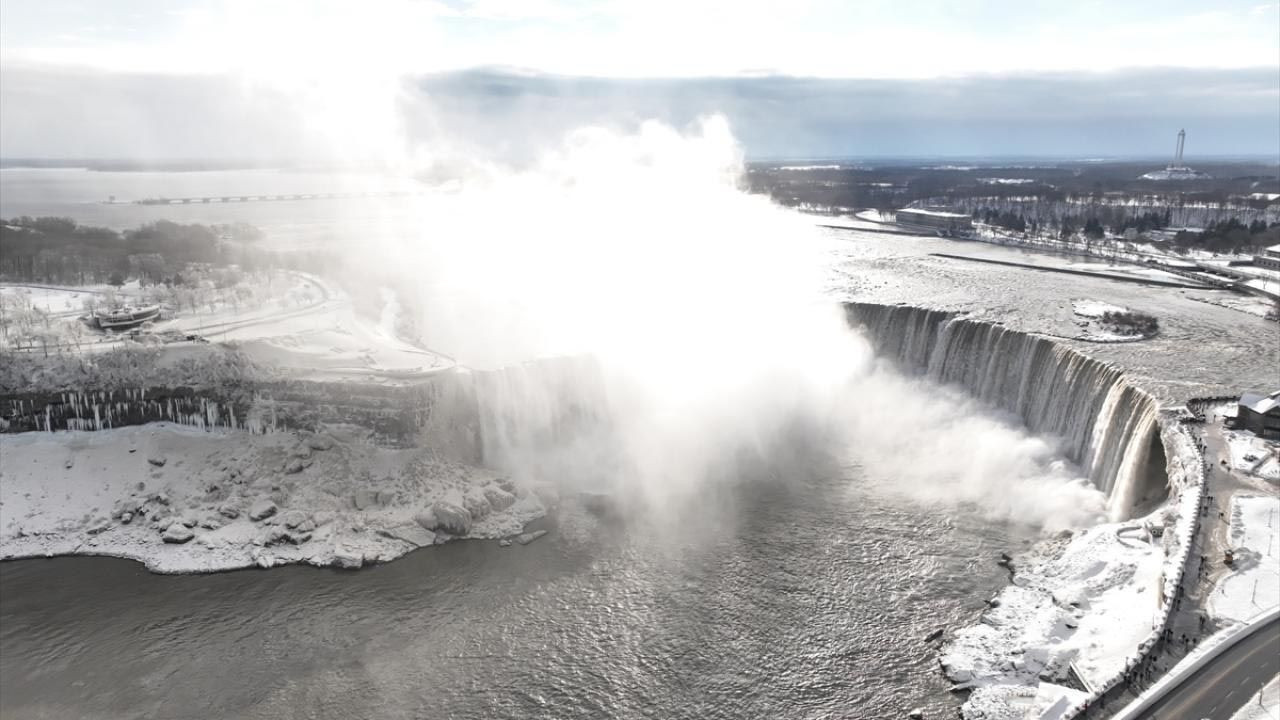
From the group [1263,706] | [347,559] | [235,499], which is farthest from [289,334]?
[1263,706]

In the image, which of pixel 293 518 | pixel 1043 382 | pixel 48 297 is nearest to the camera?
pixel 293 518

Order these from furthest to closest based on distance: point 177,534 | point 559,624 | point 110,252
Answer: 1. point 110,252
2. point 177,534
3. point 559,624

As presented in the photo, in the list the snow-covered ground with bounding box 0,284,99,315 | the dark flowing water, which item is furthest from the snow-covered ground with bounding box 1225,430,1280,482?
the snow-covered ground with bounding box 0,284,99,315

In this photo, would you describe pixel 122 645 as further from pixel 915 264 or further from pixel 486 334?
pixel 915 264

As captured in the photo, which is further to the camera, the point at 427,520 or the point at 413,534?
the point at 427,520

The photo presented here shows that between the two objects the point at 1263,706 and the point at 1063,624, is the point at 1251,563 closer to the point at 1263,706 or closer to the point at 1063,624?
the point at 1063,624

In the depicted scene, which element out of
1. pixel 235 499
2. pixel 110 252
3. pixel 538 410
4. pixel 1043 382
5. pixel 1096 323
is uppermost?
pixel 110 252

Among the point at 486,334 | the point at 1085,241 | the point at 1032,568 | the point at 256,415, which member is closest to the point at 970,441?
the point at 1032,568

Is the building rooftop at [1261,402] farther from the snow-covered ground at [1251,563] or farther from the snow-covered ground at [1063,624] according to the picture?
the snow-covered ground at [1063,624]
